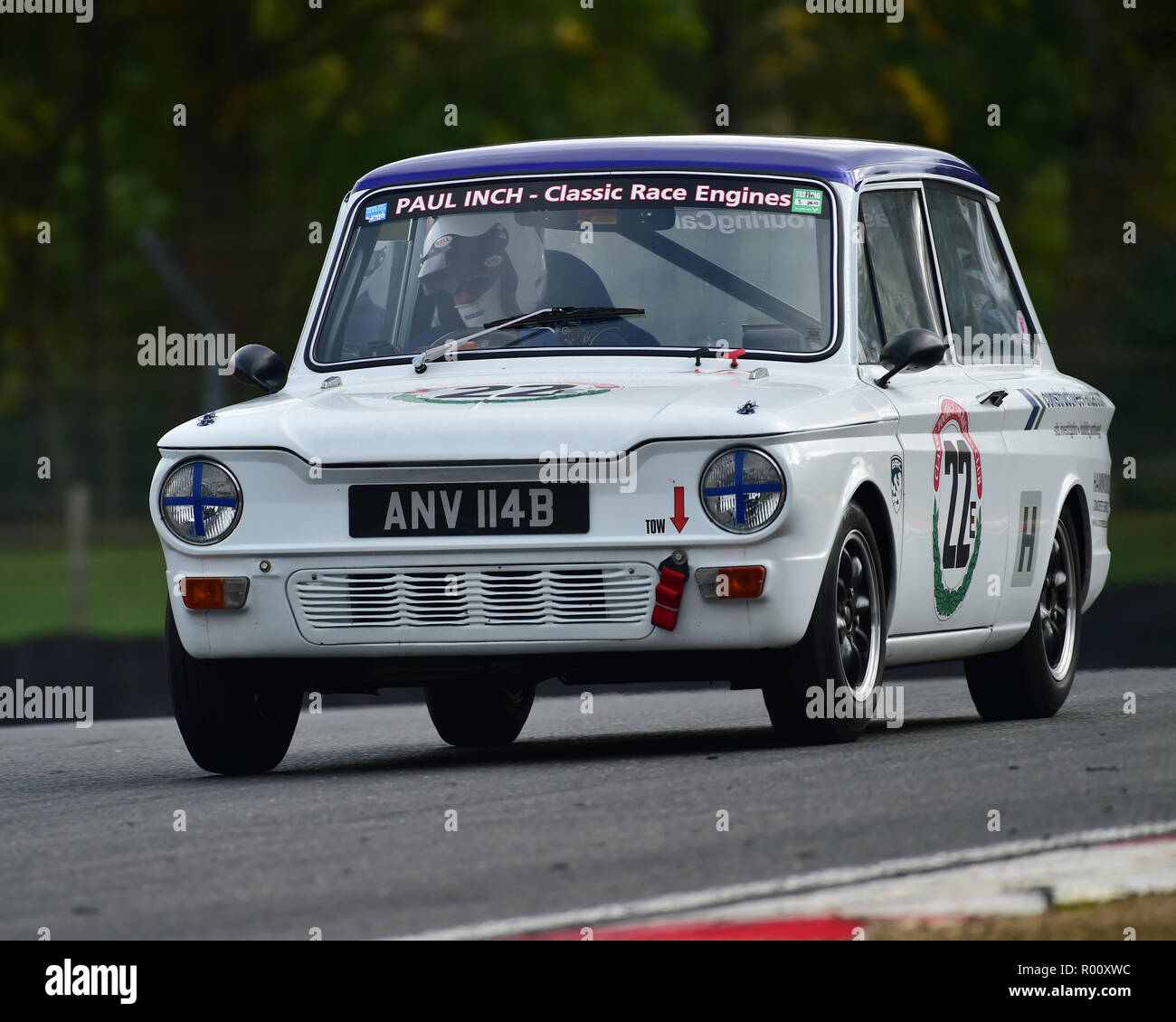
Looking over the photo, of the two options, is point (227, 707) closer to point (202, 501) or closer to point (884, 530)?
point (202, 501)

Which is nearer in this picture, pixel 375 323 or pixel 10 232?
pixel 375 323

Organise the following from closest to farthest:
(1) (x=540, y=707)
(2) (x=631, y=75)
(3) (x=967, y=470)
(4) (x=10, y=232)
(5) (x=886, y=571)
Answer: (5) (x=886, y=571) < (3) (x=967, y=470) < (1) (x=540, y=707) < (4) (x=10, y=232) < (2) (x=631, y=75)

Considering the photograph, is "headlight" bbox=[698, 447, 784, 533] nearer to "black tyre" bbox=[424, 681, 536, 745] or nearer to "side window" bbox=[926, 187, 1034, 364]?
"side window" bbox=[926, 187, 1034, 364]

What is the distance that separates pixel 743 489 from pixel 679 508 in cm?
20

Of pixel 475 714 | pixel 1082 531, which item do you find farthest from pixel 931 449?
pixel 475 714

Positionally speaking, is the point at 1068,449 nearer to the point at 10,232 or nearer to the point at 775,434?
the point at 775,434

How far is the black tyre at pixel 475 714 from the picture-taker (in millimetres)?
10711

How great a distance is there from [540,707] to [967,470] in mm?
4226

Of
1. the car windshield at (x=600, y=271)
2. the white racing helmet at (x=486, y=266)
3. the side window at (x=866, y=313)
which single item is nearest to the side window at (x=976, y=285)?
the side window at (x=866, y=313)

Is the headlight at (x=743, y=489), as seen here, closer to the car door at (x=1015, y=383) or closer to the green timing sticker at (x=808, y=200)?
the green timing sticker at (x=808, y=200)

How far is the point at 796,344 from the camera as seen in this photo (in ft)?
30.3

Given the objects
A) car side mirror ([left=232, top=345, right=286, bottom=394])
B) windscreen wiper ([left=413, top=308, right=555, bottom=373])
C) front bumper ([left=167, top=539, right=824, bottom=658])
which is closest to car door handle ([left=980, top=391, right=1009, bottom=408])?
windscreen wiper ([left=413, top=308, right=555, bottom=373])

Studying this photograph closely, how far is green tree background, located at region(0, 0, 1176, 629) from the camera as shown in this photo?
29438 mm
